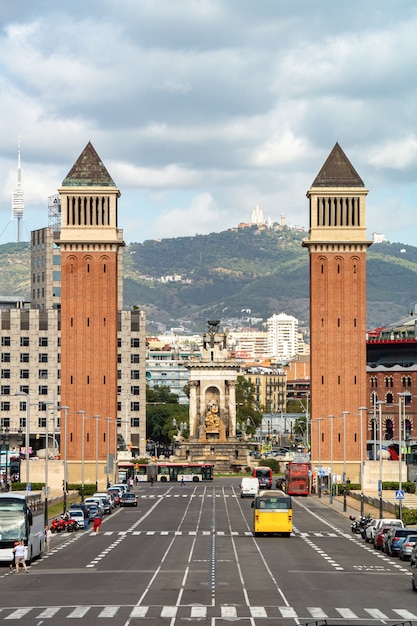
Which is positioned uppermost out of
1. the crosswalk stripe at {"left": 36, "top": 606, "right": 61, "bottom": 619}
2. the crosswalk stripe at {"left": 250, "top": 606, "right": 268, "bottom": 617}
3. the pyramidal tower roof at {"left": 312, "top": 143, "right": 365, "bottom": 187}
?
the pyramidal tower roof at {"left": 312, "top": 143, "right": 365, "bottom": 187}

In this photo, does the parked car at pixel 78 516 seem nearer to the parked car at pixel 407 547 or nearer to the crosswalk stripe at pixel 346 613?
the parked car at pixel 407 547

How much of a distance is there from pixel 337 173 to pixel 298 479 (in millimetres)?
33413

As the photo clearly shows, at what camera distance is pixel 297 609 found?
42.1 meters

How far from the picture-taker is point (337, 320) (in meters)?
142

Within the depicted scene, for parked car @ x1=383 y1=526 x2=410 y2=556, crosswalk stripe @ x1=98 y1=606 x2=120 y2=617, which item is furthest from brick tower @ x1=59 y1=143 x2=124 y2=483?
crosswalk stripe @ x1=98 y1=606 x2=120 y2=617

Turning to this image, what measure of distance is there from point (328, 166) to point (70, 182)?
26339 millimetres

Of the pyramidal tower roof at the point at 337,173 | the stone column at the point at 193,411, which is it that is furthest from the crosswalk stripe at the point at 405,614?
the stone column at the point at 193,411

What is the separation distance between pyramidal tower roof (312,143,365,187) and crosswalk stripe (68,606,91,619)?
105 meters

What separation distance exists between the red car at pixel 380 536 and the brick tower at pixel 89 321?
2909 inches

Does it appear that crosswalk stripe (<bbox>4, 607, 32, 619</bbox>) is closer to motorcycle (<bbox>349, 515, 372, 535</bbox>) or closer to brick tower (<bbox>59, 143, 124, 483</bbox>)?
motorcycle (<bbox>349, 515, 372, 535</bbox>)

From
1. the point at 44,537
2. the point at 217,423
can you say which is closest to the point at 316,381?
the point at 217,423

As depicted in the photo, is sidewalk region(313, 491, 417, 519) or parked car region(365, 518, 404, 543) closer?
parked car region(365, 518, 404, 543)

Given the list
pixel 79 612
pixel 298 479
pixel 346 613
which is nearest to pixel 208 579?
pixel 79 612

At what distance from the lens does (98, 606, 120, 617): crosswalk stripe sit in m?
40.7
